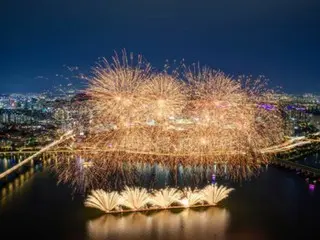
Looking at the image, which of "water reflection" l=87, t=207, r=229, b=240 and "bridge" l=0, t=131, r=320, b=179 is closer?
"water reflection" l=87, t=207, r=229, b=240

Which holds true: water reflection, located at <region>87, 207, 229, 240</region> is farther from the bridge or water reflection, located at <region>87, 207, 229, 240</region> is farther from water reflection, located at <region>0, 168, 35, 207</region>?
the bridge

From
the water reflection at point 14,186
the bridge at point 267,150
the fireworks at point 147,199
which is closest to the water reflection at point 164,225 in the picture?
the fireworks at point 147,199

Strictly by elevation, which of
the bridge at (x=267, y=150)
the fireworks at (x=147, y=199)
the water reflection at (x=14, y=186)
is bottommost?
the fireworks at (x=147, y=199)

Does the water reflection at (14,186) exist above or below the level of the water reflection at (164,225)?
above

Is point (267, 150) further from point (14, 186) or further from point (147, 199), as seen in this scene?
point (14, 186)

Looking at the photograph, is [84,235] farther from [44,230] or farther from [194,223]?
[194,223]

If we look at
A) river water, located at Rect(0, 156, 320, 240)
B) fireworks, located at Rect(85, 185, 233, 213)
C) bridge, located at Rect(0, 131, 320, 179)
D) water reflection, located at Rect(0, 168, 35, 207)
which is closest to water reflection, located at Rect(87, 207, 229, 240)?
river water, located at Rect(0, 156, 320, 240)

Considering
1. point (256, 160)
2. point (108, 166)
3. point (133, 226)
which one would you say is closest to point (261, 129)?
point (256, 160)

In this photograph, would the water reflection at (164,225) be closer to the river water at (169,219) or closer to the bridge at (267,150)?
the river water at (169,219)
